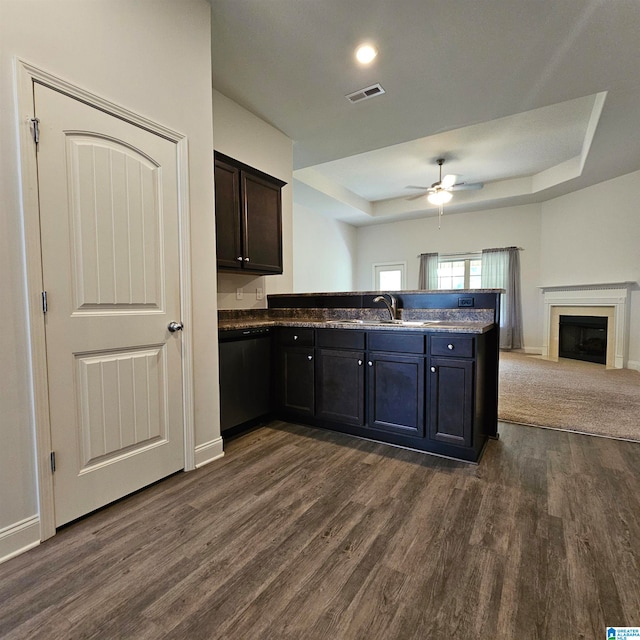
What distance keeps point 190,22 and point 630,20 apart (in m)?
2.92

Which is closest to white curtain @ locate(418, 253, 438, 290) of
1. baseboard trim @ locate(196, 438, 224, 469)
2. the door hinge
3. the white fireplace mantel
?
the white fireplace mantel

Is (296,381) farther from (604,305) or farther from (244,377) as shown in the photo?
(604,305)

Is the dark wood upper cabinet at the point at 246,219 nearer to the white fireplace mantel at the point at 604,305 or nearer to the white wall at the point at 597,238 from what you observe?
the white wall at the point at 597,238

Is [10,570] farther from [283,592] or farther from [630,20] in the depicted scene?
[630,20]

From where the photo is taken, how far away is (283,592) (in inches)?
50.5

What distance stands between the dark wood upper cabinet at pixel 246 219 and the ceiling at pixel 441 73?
2.66ft

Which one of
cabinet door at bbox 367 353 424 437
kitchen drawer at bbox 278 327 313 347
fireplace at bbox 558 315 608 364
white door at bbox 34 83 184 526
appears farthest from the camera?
fireplace at bbox 558 315 608 364

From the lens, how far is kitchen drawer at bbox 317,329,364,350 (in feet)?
8.64

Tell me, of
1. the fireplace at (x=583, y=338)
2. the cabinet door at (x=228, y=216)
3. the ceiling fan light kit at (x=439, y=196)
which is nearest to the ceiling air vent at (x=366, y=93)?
the cabinet door at (x=228, y=216)

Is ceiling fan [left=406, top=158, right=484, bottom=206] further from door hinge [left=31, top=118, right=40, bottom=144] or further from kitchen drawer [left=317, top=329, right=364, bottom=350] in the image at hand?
door hinge [left=31, top=118, right=40, bottom=144]

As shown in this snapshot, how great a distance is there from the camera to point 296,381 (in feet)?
9.75

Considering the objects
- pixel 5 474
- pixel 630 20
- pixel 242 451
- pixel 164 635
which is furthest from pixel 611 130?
pixel 5 474

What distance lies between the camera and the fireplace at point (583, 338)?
5.75 meters

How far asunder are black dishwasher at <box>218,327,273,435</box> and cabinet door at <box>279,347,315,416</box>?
131 mm
